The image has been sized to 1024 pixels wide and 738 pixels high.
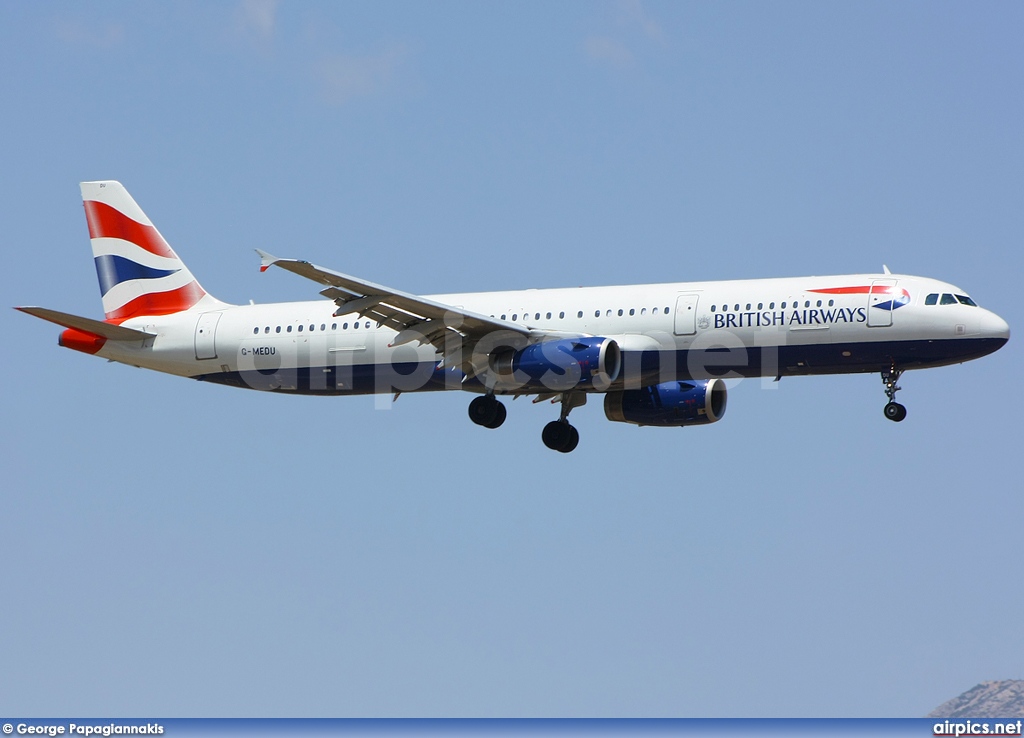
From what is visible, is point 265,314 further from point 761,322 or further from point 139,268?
point 761,322

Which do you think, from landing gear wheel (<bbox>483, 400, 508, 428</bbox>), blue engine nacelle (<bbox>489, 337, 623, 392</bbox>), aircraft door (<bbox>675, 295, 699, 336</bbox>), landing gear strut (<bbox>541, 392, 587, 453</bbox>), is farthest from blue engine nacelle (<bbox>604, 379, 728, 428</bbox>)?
blue engine nacelle (<bbox>489, 337, 623, 392</bbox>)

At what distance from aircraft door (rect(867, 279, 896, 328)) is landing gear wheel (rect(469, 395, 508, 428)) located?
416 inches

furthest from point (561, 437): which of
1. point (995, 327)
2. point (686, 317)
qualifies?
point (995, 327)

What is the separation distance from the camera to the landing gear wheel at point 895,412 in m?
37.2

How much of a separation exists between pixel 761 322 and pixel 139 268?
19.7 m

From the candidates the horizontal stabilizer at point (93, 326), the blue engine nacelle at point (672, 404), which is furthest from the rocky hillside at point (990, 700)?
the horizontal stabilizer at point (93, 326)

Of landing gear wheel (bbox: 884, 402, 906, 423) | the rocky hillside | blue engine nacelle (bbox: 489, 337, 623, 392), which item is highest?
blue engine nacelle (bbox: 489, 337, 623, 392)

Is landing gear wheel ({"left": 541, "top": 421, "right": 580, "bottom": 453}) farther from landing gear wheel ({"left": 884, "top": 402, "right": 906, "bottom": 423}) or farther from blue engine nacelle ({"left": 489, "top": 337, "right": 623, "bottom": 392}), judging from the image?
landing gear wheel ({"left": 884, "top": 402, "right": 906, "bottom": 423})

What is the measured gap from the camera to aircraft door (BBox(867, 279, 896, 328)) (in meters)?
36.2

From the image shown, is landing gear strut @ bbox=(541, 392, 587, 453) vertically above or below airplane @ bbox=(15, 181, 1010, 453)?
below

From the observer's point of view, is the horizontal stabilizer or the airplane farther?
the horizontal stabilizer

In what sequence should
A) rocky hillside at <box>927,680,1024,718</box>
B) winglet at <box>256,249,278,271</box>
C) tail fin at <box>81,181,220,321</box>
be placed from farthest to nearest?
rocky hillside at <box>927,680,1024,718</box>, tail fin at <box>81,181,220,321</box>, winglet at <box>256,249,278,271</box>

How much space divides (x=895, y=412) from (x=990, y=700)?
13329cm

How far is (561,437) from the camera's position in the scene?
140 feet
